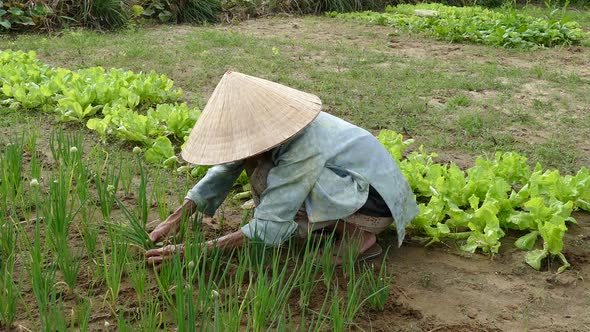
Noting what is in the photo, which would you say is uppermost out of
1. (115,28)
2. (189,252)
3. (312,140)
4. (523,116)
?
(312,140)

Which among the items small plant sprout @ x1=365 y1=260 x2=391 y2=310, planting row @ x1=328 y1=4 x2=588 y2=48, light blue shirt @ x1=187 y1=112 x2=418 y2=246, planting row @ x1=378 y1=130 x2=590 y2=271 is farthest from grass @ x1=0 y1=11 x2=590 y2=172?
small plant sprout @ x1=365 y1=260 x2=391 y2=310

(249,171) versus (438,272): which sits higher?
(249,171)

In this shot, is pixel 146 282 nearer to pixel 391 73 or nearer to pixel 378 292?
pixel 378 292

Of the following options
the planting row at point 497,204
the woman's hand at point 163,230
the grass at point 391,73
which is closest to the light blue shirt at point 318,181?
the woman's hand at point 163,230

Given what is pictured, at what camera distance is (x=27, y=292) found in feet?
9.32

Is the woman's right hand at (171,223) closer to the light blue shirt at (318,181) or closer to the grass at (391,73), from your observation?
the light blue shirt at (318,181)

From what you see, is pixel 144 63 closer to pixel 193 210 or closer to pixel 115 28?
pixel 115 28

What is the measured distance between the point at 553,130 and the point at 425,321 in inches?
107

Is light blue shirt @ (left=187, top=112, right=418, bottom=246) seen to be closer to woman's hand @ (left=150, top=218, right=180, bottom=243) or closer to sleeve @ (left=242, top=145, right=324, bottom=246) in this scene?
sleeve @ (left=242, top=145, right=324, bottom=246)

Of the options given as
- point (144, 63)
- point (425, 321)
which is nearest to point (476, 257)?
point (425, 321)

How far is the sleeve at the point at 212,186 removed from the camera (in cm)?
310

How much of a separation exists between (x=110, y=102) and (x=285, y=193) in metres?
2.85

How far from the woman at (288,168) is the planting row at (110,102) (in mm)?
1317

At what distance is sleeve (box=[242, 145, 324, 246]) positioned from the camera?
2.77 m
